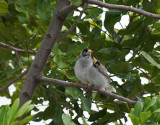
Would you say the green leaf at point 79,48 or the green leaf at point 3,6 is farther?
the green leaf at point 3,6

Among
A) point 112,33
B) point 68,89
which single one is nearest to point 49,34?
point 68,89

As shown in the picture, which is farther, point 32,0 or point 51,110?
point 32,0

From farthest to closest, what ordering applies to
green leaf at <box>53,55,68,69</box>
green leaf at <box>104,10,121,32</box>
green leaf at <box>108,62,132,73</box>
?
green leaf at <box>104,10,121,32</box> → green leaf at <box>108,62,132,73</box> → green leaf at <box>53,55,68,69</box>

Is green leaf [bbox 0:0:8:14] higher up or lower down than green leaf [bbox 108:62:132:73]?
higher up

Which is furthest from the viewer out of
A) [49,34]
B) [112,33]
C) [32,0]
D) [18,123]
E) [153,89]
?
[32,0]

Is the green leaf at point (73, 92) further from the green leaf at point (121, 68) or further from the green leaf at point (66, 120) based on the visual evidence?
the green leaf at point (66, 120)

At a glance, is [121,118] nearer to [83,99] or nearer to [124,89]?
[124,89]

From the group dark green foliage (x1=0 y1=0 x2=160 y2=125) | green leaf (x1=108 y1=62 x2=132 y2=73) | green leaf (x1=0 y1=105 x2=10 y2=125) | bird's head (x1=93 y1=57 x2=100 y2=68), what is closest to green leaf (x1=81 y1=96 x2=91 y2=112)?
dark green foliage (x1=0 y1=0 x2=160 y2=125)

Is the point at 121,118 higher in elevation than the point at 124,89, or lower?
lower

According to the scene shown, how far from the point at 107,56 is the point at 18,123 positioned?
1.41 m

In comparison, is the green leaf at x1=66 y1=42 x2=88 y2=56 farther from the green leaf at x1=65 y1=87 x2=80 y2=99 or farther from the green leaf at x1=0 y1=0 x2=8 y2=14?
the green leaf at x1=0 y1=0 x2=8 y2=14

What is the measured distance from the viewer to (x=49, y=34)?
2699 mm

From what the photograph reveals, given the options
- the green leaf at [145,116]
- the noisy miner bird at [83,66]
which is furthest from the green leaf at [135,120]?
the noisy miner bird at [83,66]

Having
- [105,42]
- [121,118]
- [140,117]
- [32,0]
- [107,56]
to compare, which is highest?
[32,0]
